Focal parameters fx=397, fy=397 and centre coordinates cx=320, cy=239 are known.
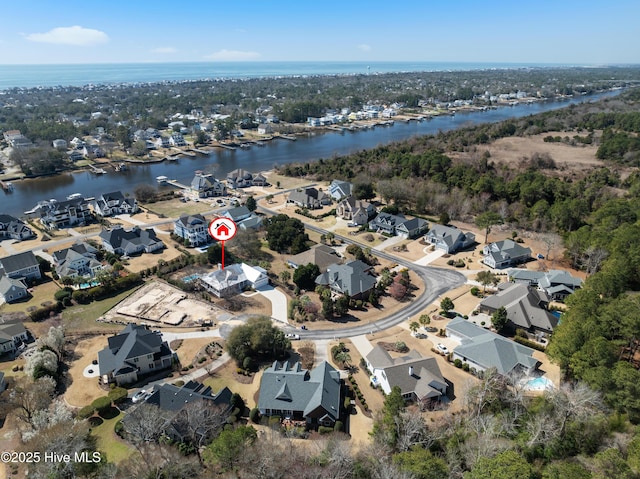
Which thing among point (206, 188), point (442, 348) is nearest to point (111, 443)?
point (442, 348)

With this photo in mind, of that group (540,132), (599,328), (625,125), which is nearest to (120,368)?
(599,328)

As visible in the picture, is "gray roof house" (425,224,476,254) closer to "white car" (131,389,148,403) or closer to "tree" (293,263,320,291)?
"tree" (293,263,320,291)

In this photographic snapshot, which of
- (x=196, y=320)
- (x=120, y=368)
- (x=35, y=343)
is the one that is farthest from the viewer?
(x=196, y=320)

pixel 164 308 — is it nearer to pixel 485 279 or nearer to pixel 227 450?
pixel 227 450

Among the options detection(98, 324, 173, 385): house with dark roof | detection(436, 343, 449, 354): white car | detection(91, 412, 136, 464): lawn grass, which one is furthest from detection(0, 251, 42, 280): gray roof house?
detection(436, 343, 449, 354): white car

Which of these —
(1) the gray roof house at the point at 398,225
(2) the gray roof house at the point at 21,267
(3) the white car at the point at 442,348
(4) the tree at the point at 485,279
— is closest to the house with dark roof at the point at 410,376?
(3) the white car at the point at 442,348

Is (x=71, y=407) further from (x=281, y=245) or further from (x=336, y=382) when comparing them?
(x=281, y=245)
